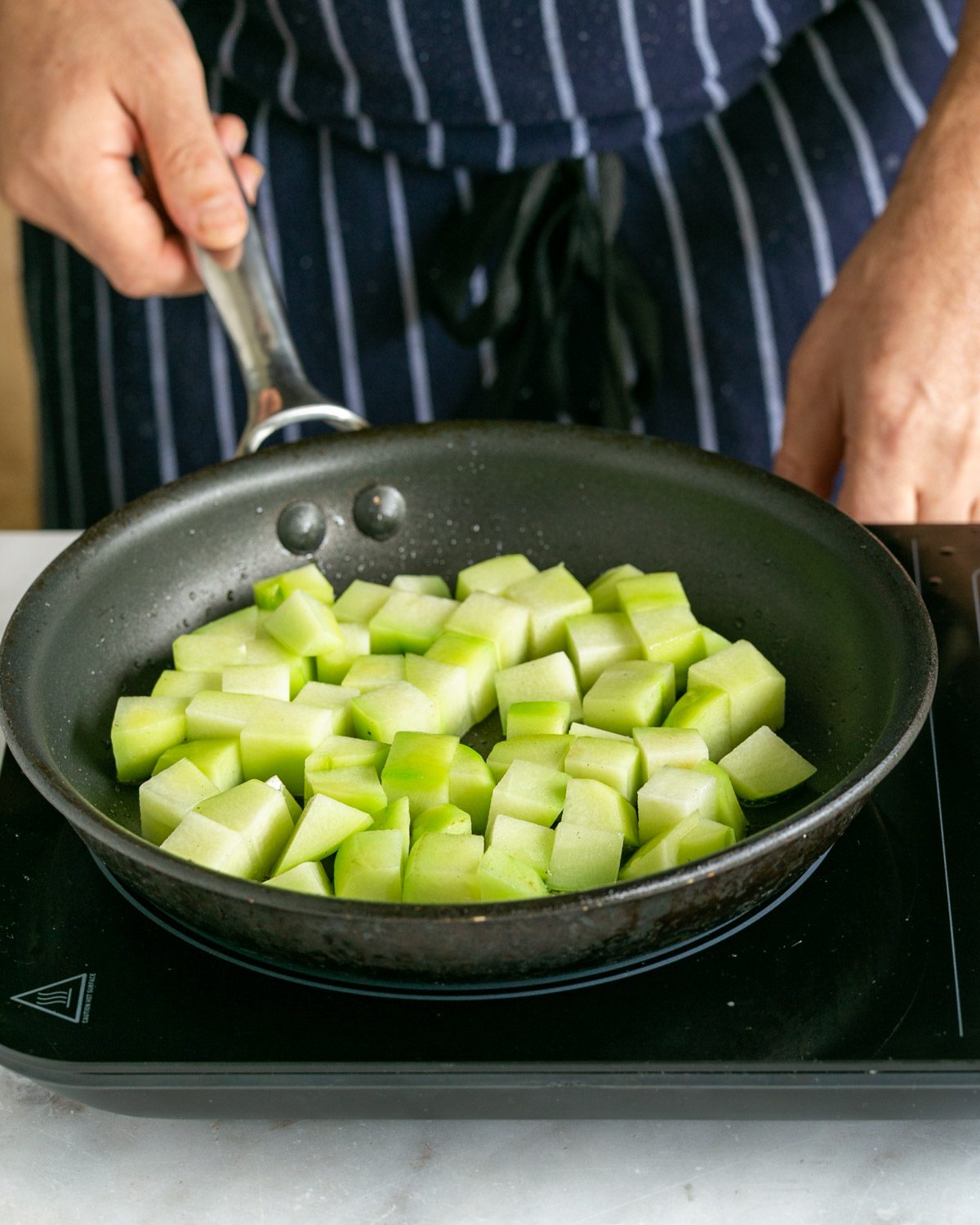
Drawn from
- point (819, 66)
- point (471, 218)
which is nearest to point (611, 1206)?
point (471, 218)

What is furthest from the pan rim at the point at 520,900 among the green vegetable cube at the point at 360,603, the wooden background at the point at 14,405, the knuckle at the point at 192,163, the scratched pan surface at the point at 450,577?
the wooden background at the point at 14,405

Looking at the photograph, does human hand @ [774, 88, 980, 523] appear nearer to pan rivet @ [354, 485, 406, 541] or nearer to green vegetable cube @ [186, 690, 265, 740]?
pan rivet @ [354, 485, 406, 541]

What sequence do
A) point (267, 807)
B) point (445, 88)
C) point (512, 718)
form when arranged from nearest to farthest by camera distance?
point (267, 807), point (512, 718), point (445, 88)

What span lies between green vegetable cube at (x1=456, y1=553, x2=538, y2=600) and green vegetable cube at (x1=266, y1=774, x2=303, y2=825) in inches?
9.6

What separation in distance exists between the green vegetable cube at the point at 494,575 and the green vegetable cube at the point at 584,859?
0.94 ft

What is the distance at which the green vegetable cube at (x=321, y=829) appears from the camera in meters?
0.74

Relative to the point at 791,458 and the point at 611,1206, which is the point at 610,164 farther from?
the point at 611,1206

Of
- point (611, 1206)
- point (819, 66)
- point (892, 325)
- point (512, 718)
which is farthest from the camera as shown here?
point (819, 66)

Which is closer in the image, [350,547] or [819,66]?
[350,547]

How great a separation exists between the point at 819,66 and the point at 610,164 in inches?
9.9

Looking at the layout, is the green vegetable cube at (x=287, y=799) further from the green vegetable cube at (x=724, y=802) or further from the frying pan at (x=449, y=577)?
the green vegetable cube at (x=724, y=802)

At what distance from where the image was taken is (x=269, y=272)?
3.82ft

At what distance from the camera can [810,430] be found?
1211mm

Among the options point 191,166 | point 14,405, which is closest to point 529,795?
point 191,166
